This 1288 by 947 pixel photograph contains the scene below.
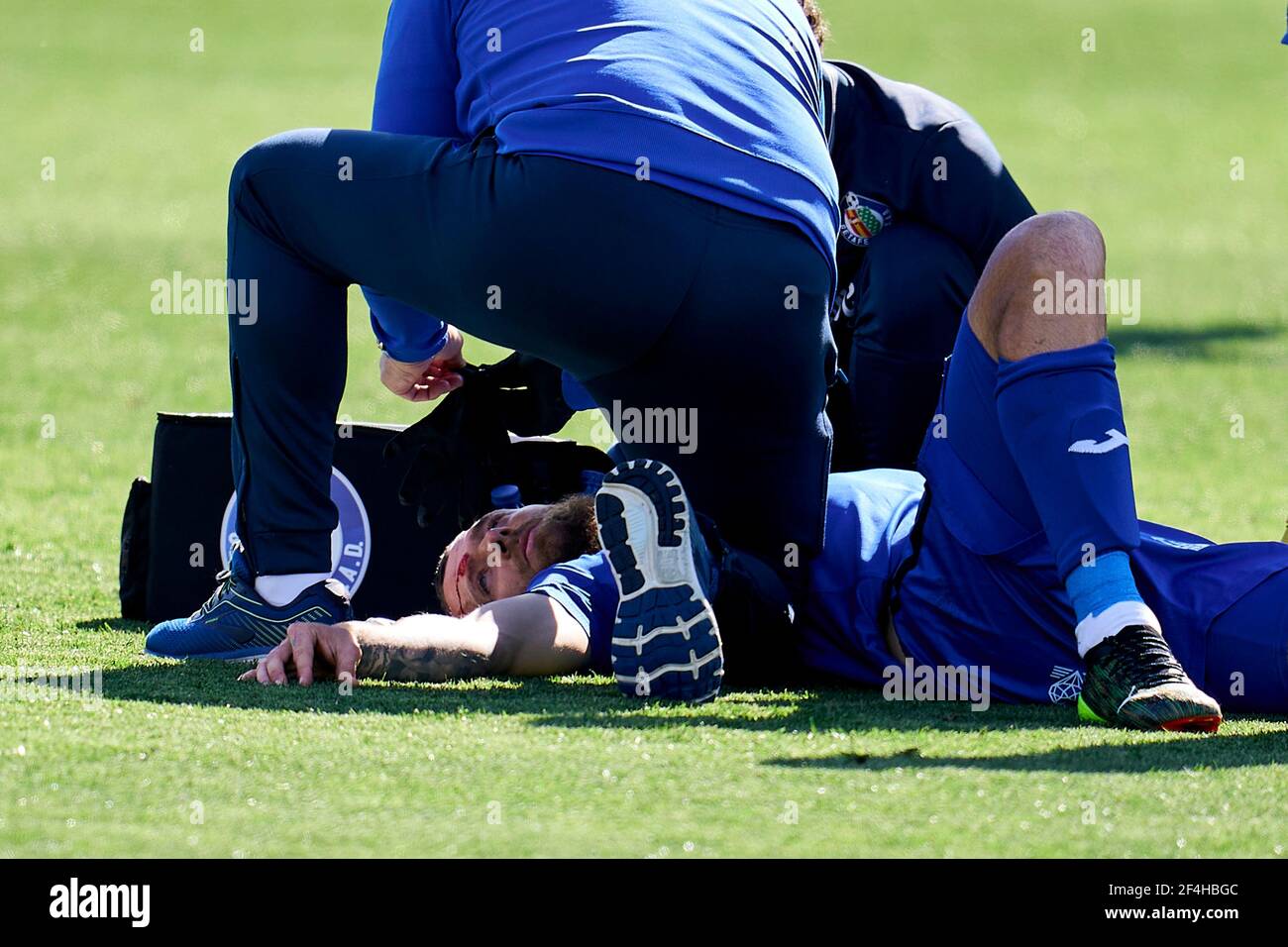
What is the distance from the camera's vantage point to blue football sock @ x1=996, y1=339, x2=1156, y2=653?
9.71 ft

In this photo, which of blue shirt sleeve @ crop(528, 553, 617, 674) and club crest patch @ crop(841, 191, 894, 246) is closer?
blue shirt sleeve @ crop(528, 553, 617, 674)

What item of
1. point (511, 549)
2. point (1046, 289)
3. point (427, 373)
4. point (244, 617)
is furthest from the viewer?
point (427, 373)

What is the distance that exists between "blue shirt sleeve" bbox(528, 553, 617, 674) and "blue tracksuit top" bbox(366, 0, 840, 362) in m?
0.74

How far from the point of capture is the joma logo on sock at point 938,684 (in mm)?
3203

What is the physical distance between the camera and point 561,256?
9.58 ft

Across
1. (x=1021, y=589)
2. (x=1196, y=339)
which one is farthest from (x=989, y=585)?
(x=1196, y=339)

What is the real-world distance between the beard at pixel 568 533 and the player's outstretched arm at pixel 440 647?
251 mm

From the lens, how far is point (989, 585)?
3227mm

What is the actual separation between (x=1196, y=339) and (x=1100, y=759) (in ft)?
26.5

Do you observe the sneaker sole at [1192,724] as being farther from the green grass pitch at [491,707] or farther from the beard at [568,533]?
the beard at [568,533]

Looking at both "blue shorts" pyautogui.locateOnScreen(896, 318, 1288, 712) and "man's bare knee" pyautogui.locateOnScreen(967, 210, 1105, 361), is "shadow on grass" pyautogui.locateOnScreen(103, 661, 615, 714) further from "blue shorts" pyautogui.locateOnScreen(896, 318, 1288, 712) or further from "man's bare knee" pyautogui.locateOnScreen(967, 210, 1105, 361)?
"man's bare knee" pyautogui.locateOnScreen(967, 210, 1105, 361)

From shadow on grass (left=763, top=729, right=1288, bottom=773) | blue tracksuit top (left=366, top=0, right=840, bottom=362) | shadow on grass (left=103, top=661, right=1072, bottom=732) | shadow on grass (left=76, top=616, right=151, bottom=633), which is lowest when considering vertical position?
shadow on grass (left=763, top=729, right=1288, bottom=773)
